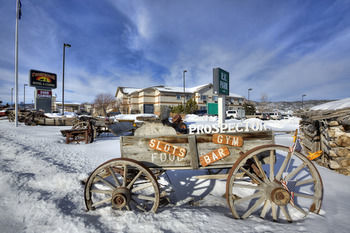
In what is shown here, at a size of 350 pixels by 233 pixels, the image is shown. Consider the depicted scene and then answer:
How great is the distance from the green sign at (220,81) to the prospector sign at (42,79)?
1042 inches

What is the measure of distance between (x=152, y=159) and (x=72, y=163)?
3.61 meters

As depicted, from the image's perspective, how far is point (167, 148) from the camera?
2.50 metres

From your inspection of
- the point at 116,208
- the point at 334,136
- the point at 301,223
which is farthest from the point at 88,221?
the point at 334,136

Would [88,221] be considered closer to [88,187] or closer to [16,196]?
[88,187]

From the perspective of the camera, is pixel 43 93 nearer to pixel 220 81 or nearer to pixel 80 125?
pixel 80 125

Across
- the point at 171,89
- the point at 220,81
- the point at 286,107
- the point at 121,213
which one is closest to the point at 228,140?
the point at 121,213

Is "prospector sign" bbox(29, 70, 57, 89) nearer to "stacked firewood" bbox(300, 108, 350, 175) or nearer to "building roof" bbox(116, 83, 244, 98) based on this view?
"building roof" bbox(116, 83, 244, 98)

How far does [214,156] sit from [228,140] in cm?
35

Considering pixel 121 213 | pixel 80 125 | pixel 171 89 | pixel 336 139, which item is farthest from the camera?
pixel 171 89

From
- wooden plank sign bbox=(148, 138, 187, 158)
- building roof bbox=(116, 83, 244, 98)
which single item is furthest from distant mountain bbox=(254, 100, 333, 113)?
wooden plank sign bbox=(148, 138, 187, 158)

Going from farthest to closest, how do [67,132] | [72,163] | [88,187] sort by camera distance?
1. [67,132]
2. [72,163]
3. [88,187]

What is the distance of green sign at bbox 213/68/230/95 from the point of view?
36.6 feet

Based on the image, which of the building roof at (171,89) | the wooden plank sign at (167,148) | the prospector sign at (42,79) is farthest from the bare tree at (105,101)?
the wooden plank sign at (167,148)

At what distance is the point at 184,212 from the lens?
8.25 feet
